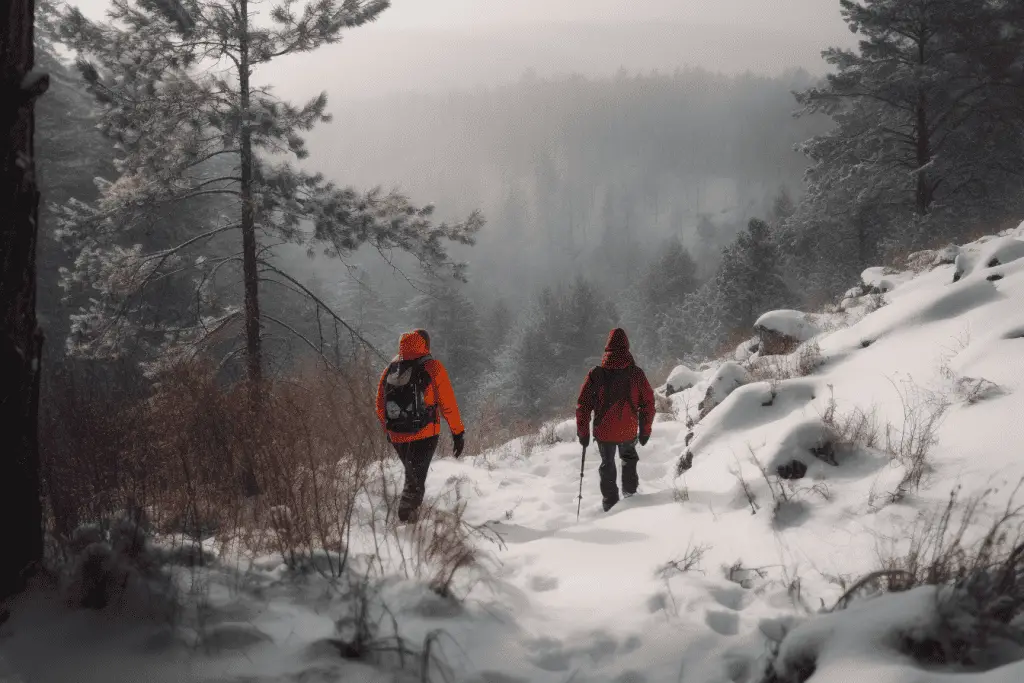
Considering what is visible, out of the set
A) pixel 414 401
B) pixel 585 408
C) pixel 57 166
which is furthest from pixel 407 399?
pixel 57 166

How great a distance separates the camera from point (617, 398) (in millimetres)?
5148

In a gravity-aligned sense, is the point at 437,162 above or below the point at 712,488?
above

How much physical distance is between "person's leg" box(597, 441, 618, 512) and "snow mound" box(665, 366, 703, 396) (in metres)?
6.09

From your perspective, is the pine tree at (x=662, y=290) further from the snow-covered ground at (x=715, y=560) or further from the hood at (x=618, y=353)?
the hood at (x=618, y=353)

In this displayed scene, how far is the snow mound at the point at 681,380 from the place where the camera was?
1085 cm

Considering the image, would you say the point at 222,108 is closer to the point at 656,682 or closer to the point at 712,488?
the point at 712,488

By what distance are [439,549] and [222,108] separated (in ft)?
21.8

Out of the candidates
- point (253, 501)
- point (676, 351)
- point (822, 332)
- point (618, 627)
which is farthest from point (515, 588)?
point (676, 351)

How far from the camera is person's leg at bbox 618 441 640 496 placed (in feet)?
17.5

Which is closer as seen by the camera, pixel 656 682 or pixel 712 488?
pixel 656 682

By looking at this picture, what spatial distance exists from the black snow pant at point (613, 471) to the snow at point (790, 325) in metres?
5.08

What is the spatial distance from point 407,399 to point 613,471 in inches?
86.6

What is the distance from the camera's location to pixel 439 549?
9.36 ft

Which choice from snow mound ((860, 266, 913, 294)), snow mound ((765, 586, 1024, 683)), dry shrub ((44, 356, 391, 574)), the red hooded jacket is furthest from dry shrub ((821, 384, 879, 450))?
snow mound ((860, 266, 913, 294))
